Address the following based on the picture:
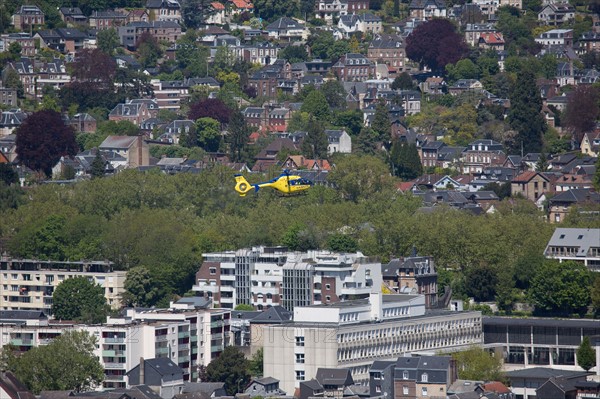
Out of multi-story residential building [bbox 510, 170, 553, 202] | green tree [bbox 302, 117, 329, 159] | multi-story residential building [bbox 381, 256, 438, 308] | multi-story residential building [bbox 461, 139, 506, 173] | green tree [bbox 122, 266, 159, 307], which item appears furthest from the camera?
green tree [bbox 302, 117, 329, 159]

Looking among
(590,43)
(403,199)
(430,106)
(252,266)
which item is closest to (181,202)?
(403,199)

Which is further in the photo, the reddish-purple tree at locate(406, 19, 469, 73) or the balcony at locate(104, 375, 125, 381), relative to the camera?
the reddish-purple tree at locate(406, 19, 469, 73)

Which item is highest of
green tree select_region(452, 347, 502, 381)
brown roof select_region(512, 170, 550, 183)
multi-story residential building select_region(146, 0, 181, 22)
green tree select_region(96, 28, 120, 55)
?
multi-story residential building select_region(146, 0, 181, 22)

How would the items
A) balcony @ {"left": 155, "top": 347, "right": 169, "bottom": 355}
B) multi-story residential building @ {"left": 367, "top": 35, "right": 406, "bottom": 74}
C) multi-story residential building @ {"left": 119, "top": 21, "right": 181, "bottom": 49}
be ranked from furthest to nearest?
1. multi-story residential building @ {"left": 119, "top": 21, "right": 181, "bottom": 49}
2. multi-story residential building @ {"left": 367, "top": 35, "right": 406, "bottom": 74}
3. balcony @ {"left": 155, "top": 347, "right": 169, "bottom": 355}

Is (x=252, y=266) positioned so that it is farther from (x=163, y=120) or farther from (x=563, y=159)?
(x=163, y=120)

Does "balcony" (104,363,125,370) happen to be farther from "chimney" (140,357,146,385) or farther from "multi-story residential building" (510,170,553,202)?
"multi-story residential building" (510,170,553,202)

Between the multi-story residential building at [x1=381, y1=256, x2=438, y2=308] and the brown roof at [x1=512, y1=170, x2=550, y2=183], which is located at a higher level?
the multi-story residential building at [x1=381, y1=256, x2=438, y2=308]

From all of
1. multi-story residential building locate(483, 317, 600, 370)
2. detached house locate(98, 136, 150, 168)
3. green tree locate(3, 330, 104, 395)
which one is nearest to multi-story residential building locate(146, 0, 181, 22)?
detached house locate(98, 136, 150, 168)
